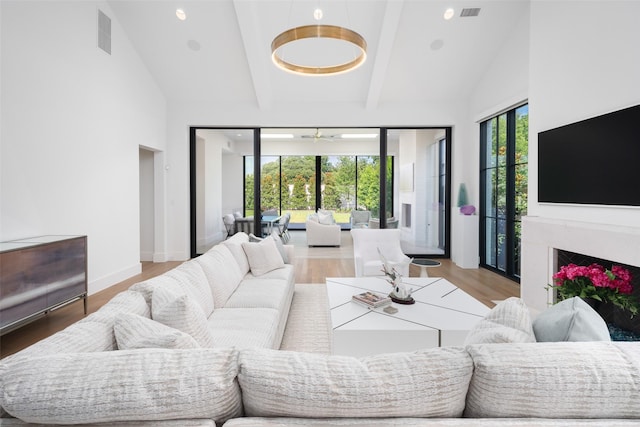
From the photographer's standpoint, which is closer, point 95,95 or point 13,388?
point 13,388

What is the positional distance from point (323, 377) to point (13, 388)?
2.66 ft

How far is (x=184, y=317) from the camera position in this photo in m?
1.44

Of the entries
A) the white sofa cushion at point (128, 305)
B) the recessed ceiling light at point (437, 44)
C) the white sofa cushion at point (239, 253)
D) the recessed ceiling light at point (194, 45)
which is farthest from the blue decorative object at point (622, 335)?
the recessed ceiling light at point (194, 45)

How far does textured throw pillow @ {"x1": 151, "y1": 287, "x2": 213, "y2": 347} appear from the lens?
4.71ft

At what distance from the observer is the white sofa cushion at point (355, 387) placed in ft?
2.73

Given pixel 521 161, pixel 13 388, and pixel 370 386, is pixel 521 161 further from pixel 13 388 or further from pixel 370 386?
pixel 13 388

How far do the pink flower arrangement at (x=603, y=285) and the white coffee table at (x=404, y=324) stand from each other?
0.90 metres

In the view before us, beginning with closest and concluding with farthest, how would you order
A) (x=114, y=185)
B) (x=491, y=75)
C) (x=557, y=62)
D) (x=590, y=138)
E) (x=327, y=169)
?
Answer: (x=590, y=138), (x=557, y=62), (x=114, y=185), (x=491, y=75), (x=327, y=169)

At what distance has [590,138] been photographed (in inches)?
112

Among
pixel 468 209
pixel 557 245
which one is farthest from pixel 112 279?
pixel 468 209

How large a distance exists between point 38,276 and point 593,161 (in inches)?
195

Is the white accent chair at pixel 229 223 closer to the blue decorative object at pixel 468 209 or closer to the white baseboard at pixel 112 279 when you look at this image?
the white baseboard at pixel 112 279

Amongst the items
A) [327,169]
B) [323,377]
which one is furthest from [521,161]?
[327,169]

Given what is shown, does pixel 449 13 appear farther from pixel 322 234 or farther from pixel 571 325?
pixel 322 234
